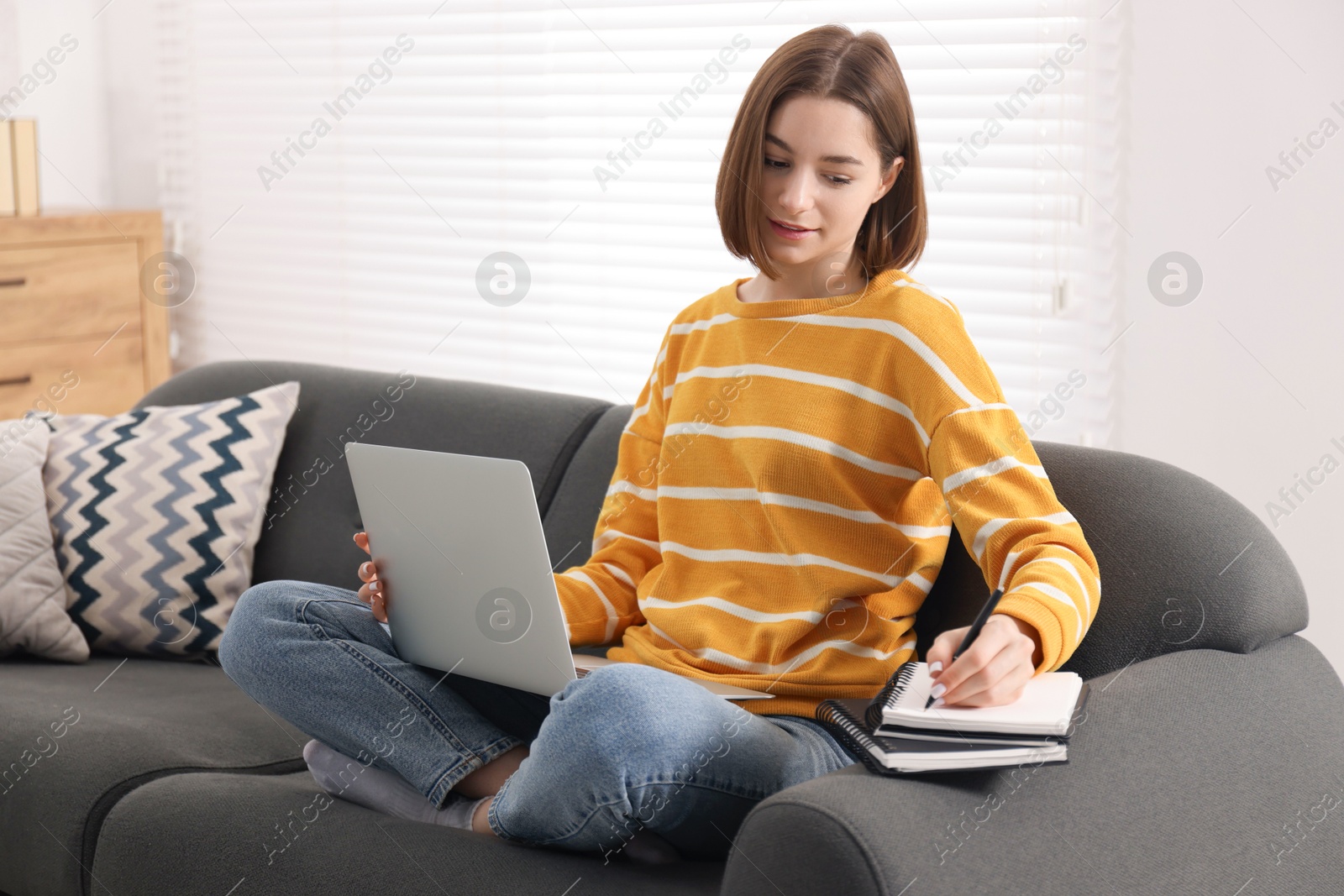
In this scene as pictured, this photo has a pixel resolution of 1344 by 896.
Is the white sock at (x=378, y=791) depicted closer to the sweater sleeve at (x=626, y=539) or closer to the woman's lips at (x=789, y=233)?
the sweater sleeve at (x=626, y=539)

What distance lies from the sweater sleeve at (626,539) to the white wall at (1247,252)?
2.85ft

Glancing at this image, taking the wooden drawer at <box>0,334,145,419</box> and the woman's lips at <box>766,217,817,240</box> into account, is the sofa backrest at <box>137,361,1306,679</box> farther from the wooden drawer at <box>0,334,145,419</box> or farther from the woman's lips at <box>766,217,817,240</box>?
the wooden drawer at <box>0,334,145,419</box>

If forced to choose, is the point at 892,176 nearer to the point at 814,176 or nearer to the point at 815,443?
the point at 814,176

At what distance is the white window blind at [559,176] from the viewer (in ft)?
6.66

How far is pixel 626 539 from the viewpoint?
1.54 meters

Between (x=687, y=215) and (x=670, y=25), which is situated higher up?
(x=670, y=25)

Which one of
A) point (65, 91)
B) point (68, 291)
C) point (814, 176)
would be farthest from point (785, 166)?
point (65, 91)

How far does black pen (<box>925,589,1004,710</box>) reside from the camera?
1.01m

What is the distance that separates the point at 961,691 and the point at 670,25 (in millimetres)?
1750

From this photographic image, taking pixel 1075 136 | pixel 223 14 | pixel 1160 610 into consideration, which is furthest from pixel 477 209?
pixel 1160 610

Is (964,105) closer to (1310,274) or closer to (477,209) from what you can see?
(1310,274)

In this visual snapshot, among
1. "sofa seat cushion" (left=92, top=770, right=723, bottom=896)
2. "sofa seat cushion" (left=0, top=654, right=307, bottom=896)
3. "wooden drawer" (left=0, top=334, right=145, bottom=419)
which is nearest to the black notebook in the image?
"sofa seat cushion" (left=92, top=770, right=723, bottom=896)

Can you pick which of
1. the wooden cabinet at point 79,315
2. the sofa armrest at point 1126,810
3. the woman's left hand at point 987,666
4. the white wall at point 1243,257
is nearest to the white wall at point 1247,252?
the white wall at point 1243,257

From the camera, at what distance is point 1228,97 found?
1.83 meters
